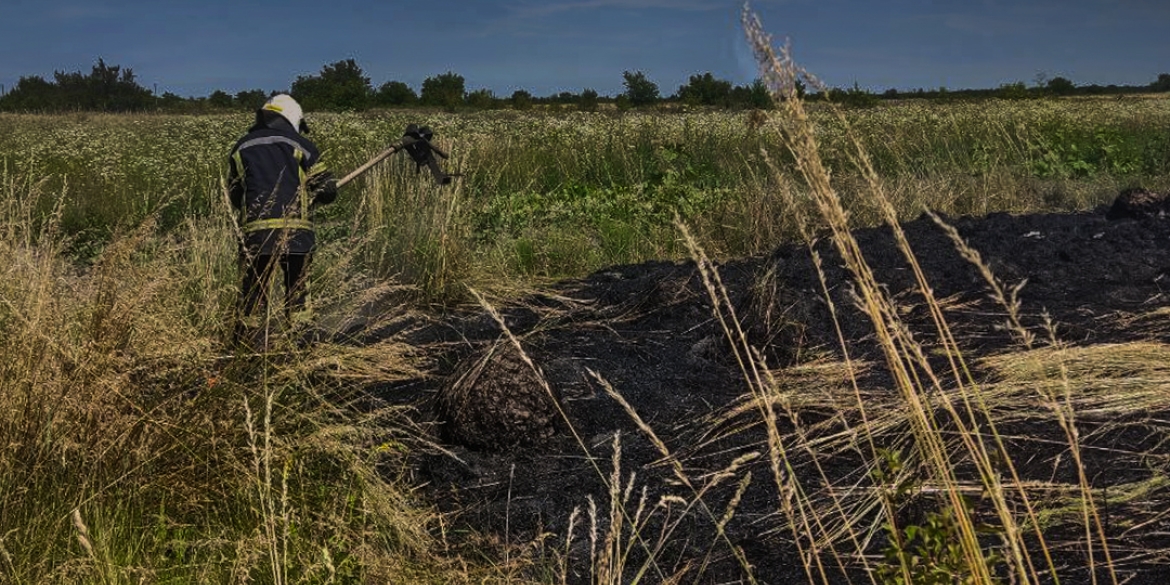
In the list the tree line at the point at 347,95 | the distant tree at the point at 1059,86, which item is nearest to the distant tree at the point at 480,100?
the tree line at the point at 347,95

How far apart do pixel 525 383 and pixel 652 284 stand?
1.96 metres

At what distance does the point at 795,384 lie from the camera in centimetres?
438

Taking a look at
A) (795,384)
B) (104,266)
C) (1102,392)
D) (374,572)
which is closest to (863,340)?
(795,384)

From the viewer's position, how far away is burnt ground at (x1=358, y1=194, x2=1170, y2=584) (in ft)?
10.3

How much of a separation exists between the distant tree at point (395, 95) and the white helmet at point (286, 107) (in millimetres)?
43019

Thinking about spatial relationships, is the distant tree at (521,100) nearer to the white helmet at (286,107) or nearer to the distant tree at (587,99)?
the distant tree at (587,99)

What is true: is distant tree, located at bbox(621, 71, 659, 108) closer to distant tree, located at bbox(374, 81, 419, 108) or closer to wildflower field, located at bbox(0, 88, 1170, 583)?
distant tree, located at bbox(374, 81, 419, 108)

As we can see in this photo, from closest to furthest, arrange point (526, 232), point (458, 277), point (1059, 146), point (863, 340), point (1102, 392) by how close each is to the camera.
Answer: point (1102, 392), point (863, 340), point (458, 277), point (526, 232), point (1059, 146)

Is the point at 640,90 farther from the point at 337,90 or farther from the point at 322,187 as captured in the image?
the point at 322,187

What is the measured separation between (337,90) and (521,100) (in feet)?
27.7

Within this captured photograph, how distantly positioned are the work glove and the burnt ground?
822mm

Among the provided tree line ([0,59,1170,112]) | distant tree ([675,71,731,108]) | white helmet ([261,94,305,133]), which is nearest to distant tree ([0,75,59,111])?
tree line ([0,59,1170,112])

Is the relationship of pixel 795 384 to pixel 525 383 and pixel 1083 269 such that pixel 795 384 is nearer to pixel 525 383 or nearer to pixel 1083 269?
pixel 525 383

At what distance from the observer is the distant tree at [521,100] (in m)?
47.3
